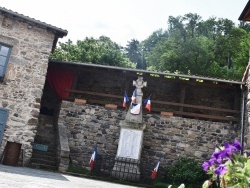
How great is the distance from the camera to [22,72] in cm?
1131

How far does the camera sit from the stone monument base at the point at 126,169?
33.7 ft

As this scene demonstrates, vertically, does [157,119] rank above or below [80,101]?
below

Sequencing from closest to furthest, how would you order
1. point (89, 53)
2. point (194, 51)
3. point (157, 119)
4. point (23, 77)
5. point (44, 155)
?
1. point (23, 77)
2. point (44, 155)
3. point (157, 119)
4. point (89, 53)
5. point (194, 51)

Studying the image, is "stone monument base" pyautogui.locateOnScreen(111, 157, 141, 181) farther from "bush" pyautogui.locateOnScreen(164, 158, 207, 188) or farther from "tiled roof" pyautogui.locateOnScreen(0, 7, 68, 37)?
"tiled roof" pyautogui.locateOnScreen(0, 7, 68, 37)

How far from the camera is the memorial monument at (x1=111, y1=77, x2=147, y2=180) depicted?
10398mm

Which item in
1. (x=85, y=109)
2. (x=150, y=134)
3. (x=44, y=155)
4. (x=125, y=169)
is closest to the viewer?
(x=125, y=169)

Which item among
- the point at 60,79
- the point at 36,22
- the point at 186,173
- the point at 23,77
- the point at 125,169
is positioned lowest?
the point at 125,169

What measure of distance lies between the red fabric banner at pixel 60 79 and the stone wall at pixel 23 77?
151cm

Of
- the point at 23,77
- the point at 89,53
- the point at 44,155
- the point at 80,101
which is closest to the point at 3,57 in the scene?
the point at 23,77

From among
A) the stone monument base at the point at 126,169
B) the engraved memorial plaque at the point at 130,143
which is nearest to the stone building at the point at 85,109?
the engraved memorial plaque at the point at 130,143

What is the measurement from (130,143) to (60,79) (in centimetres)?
443

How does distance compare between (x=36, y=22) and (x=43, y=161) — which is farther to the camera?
(x=36, y=22)

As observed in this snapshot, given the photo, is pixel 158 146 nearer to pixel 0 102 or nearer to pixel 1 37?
pixel 0 102

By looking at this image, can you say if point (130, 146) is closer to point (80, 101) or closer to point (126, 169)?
point (126, 169)
